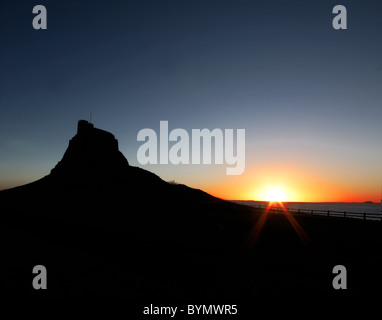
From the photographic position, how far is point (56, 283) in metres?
11.1

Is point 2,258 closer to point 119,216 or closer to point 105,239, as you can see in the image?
point 105,239

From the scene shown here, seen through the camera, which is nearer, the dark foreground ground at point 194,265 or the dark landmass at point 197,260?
the dark foreground ground at point 194,265

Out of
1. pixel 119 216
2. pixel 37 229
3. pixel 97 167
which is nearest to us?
pixel 37 229

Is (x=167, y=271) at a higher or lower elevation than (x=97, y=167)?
lower

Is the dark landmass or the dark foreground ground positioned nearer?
the dark foreground ground

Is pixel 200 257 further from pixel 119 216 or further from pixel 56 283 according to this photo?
pixel 119 216

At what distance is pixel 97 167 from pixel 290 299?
248ft

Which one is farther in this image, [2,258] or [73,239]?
[73,239]

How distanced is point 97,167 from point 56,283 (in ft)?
233

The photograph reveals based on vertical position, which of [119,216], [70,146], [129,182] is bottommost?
[119,216]

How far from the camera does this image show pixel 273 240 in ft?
71.0

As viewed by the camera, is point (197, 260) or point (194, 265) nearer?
point (194, 265)

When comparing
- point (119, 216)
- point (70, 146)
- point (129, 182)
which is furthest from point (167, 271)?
point (70, 146)
